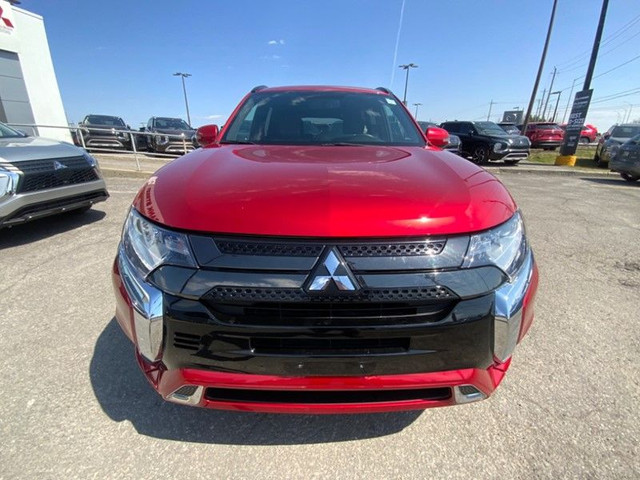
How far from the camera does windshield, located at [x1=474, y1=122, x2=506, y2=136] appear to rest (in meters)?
13.2

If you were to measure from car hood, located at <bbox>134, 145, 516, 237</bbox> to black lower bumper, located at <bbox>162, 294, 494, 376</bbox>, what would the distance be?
13.1 inches

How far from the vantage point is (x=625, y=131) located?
46.8 feet

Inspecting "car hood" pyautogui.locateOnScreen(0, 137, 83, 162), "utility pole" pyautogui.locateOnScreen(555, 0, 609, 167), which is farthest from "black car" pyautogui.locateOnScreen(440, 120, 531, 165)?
"car hood" pyautogui.locateOnScreen(0, 137, 83, 162)

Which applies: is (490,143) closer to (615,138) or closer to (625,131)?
(615,138)

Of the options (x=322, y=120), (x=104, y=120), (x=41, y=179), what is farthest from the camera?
(x=104, y=120)

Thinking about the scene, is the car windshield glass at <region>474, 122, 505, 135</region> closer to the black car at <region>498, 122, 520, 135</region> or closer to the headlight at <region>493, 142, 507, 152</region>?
the black car at <region>498, 122, 520, 135</region>

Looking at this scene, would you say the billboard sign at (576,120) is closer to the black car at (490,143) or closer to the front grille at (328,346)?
the black car at (490,143)

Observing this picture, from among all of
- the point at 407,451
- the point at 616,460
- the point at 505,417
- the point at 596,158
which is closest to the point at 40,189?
the point at 407,451

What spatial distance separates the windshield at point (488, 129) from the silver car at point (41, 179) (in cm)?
1314

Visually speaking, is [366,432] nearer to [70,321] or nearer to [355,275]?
[355,275]

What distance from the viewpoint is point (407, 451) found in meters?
1.57

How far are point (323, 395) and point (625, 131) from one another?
18.8 metres

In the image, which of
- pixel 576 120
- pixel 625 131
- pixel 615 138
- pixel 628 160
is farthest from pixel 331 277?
pixel 625 131

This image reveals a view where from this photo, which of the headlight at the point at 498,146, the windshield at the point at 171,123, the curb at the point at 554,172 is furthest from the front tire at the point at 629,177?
the windshield at the point at 171,123
